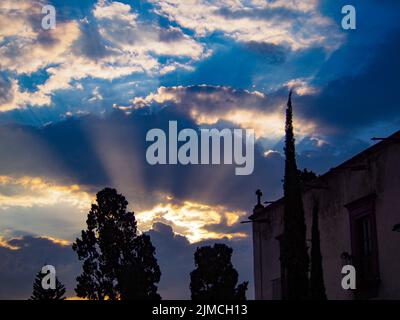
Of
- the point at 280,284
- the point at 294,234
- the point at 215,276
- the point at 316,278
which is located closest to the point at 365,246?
the point at 316,278

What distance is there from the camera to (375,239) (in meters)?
20.6

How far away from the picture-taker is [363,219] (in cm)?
2142

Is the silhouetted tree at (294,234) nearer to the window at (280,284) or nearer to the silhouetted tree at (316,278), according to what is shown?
the silhouetted tree at (316,278)

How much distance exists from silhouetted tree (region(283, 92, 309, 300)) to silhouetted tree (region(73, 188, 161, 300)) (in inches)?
743

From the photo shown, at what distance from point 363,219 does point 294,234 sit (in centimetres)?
236

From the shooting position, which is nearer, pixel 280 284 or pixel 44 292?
pixel 280 284

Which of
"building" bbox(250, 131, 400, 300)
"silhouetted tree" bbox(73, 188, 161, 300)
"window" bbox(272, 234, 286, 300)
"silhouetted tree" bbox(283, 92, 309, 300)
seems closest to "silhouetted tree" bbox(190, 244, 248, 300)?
"silhouetted tree" bbox(73, 188, 161, 300)

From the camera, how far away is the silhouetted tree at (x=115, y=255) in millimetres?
39969

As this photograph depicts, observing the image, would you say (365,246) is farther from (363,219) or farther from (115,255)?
(115,255)

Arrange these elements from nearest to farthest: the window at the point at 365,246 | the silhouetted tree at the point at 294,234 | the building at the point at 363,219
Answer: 1. the building at the point at 363,219
2. the window at the point at 365,246
3. the silhouetted tree at the point at 294,234

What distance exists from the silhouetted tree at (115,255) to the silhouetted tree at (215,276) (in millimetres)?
2683

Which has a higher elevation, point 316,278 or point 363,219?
point 363,219

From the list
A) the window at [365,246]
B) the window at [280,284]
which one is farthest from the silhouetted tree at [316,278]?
the window at [280,284]

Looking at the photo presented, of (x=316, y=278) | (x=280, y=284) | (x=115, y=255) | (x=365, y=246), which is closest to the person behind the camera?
(x=316, y=278)
